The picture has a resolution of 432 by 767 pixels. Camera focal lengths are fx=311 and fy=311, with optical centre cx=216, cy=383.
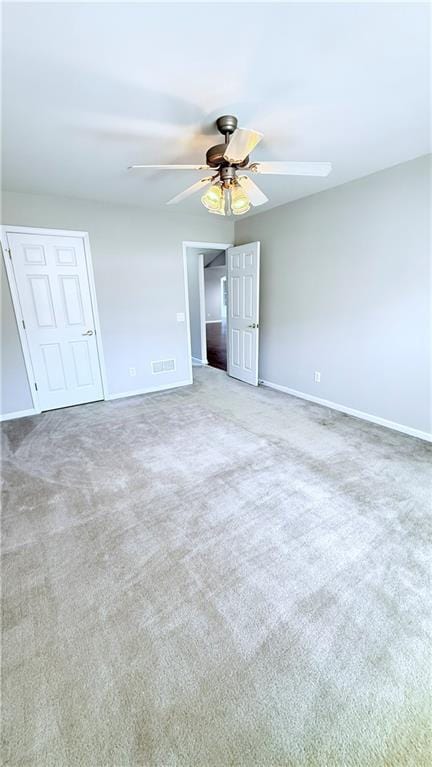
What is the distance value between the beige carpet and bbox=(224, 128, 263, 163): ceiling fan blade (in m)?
2.18

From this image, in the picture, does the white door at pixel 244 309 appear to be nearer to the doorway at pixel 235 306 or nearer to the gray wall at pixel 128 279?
the doorway at pixel 235 306

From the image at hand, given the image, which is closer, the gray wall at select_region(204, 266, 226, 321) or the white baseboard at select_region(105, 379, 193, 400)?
the white baseboard at select_region(105, 379, 193, 400)

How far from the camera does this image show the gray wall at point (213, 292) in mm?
11812

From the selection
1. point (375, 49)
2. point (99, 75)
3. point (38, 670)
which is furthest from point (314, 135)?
point (38, 670)

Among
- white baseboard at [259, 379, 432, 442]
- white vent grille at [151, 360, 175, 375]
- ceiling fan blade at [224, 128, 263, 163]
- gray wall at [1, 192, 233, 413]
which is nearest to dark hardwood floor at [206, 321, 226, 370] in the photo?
white vent grille at [151, 360, 175, 375]

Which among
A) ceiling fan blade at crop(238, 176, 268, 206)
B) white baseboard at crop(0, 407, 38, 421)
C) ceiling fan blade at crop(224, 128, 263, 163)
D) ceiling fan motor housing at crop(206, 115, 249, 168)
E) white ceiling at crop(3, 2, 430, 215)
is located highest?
white ceiling at crop(3, 2, 430, 215)

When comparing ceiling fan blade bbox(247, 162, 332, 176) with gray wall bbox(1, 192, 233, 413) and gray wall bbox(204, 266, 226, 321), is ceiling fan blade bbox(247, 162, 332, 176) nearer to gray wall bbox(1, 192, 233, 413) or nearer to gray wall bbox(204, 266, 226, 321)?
gray wall bbox(1, 192, 233, 413)

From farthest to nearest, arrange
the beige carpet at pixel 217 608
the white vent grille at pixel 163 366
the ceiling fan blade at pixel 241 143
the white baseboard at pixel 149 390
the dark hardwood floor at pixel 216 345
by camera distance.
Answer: the dark hardwood floor at pixel 216 345, the white vent grille at pixel 163 366, the white baseboard at pixel 149 390, the ceiling fan blade at pixel 241 143, the beige carpet at pixel 217 608

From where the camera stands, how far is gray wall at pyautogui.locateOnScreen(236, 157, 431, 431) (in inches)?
114

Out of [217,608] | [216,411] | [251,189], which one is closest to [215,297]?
[216,411]

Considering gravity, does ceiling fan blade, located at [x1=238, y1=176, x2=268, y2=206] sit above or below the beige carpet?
above

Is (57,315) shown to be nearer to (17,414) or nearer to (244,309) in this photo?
(17,414)

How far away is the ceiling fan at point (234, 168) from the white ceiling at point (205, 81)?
8.8 inches

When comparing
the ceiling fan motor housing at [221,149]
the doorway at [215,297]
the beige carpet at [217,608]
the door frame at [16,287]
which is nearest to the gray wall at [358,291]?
the beige carpet at [217,608]
